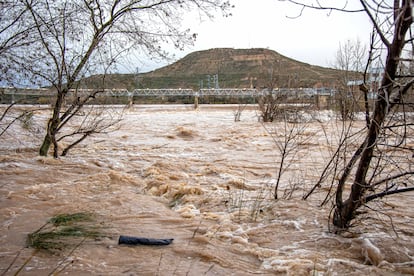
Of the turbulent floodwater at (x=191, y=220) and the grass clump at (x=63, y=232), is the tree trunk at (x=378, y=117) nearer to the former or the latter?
the turbulent floodwater at (x=191, y=220)

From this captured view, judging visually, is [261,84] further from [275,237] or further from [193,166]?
[275,237]

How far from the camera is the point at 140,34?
24.0 ft

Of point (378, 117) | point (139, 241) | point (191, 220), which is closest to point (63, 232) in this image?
point (139, 241)

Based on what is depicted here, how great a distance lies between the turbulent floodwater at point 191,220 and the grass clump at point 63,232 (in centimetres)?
8

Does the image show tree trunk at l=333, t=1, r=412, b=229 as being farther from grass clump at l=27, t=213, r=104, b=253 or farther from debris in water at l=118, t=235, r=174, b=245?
grass clump at l=27, t=213, r=104, b=253

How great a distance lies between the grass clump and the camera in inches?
123

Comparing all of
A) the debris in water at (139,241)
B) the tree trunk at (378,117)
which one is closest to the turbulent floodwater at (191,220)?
the debris in water at (139,241)

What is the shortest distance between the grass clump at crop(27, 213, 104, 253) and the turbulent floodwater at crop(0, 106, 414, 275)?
3.3 inches

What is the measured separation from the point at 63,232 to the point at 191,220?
4.50 ft

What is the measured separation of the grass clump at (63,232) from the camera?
10.3 ft

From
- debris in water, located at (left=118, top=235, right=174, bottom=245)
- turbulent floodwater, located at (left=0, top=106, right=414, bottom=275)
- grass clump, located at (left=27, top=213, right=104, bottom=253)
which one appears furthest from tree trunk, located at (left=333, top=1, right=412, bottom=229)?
grass clump, located at (left=27, top=213, right=104, bottom=253)

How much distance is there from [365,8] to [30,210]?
4.04 meters

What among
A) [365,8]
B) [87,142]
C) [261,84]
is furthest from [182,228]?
[261,84]

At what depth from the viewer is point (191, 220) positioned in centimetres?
412
